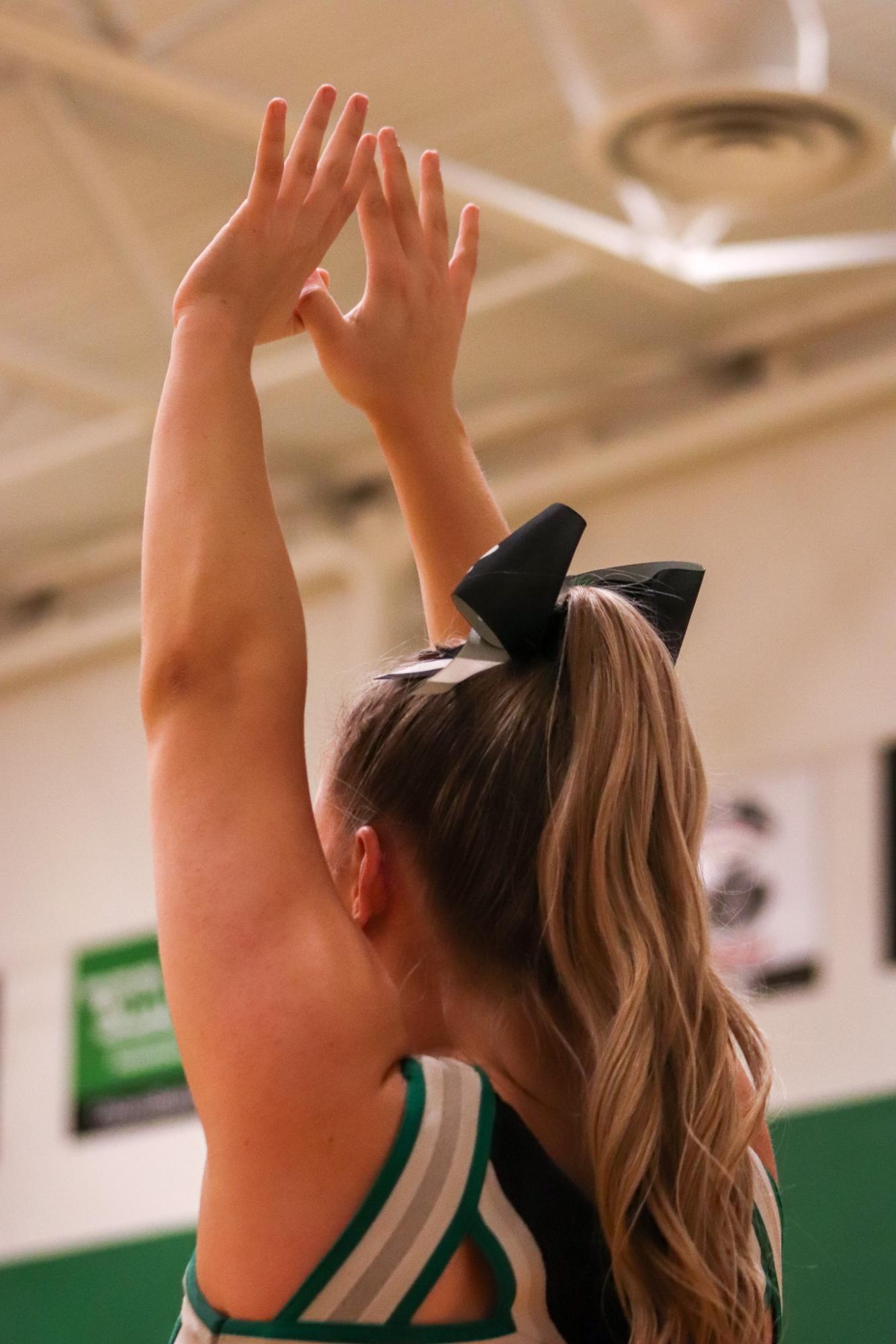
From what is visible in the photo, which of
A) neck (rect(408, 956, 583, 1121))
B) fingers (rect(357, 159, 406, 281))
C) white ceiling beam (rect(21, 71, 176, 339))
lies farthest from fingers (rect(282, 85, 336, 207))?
white ceiling beam (rect(21, 71, 176, 339))

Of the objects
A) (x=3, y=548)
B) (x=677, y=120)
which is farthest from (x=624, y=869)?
(x=3, y=548)

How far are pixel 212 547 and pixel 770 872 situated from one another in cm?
611

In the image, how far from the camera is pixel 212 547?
4.57ft

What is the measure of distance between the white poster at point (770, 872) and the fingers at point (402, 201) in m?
5.26

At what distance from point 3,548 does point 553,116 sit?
463cm

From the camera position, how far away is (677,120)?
16.5 feet

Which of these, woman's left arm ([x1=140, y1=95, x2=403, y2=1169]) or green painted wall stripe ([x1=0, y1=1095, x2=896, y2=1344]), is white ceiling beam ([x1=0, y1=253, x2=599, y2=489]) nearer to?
green painted wall stripe ([x1=0, y1=1095, x2=896, y2=1344])

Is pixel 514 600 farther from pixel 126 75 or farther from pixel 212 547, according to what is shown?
pixel 126 75

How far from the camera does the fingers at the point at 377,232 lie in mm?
1840

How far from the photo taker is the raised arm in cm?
186

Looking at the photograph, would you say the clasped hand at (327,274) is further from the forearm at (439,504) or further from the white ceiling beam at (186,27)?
the white ceiling beam at (186,27)

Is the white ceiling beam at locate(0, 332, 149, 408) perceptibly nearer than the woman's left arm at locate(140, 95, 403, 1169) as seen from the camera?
No

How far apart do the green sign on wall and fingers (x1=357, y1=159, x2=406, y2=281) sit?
285 inches

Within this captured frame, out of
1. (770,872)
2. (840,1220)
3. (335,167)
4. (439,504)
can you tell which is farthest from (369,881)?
(770,872)
